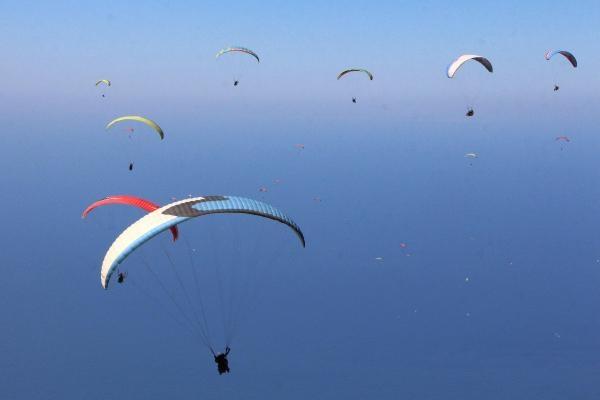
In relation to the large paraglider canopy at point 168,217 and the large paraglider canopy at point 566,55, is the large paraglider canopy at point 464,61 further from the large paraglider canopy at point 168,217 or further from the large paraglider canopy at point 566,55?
the large paraglider canopy at point 168,217

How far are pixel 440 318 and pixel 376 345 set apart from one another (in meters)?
25.9

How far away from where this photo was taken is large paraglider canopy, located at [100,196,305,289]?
17734 mm

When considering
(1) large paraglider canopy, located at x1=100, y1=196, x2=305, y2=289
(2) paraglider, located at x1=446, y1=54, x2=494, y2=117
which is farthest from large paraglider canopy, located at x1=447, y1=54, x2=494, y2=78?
(1) large paraglider canopy, located at x1=100, y1=196, x2=305, y2=289

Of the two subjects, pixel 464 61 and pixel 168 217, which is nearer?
pixel 168 217

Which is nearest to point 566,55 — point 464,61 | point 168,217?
point 464,61

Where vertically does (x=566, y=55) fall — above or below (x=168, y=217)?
above

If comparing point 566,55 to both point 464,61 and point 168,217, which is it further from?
point 168,217

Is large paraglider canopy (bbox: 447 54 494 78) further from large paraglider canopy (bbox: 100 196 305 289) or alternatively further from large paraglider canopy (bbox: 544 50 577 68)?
large paraglider canopy (bbox: 100 196 305 289)

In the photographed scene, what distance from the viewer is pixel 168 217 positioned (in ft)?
60.3

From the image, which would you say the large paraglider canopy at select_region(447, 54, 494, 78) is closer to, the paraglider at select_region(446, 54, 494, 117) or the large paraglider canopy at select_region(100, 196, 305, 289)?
the paraglider at select_region(446, 54, 494, 117)

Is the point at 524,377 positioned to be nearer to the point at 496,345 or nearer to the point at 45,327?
the point at 496,345

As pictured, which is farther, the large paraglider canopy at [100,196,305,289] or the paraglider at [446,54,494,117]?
the paraglider at [446,54,494,117]

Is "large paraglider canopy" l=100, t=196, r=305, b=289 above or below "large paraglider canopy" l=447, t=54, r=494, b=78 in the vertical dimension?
below

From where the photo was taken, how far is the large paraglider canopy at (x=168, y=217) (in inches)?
698
